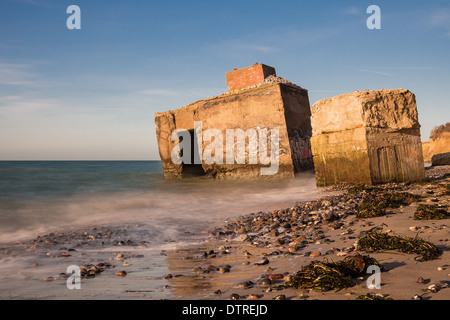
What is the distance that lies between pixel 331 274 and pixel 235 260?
1342mm

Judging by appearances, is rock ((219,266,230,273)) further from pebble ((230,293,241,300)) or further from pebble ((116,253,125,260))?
pebble ((116,253,125,260))

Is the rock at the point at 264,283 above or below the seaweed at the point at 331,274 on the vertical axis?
below

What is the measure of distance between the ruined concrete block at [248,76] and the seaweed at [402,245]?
11107 mm

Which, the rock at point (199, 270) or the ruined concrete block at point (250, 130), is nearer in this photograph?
the rock at point (199, 270)

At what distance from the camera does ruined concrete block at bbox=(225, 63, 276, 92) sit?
13.6 meters

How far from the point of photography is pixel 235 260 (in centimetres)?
356

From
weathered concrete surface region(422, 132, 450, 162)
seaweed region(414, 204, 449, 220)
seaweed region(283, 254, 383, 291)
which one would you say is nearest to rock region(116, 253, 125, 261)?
seaweed region(283, 254, 383, 291)

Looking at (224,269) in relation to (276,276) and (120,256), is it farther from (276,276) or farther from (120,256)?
(120,256)

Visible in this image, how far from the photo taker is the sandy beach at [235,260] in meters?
2.45
